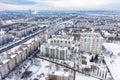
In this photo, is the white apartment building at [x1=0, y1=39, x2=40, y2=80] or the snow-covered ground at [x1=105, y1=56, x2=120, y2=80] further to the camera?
the snow-covered ground at [x1=105, y1=56, x2=120, y2=80]

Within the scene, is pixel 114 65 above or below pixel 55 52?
below

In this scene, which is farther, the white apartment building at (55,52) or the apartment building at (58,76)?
the white apartment building at (55,52)

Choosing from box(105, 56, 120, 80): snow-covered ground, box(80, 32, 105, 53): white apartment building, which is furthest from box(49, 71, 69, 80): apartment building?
box(80, 32, 105, 53): white apartment building

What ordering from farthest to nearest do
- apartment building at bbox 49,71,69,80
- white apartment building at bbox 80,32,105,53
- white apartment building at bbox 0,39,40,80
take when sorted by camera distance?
white apartment building at bbox 80,32,105,53, white apartment building at bbox 0,39,40,80, apartment building at bbox 49,71,69,80

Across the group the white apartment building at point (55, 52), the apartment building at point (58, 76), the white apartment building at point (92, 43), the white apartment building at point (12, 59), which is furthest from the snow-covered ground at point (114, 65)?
the white apartment building at point (12, 59)

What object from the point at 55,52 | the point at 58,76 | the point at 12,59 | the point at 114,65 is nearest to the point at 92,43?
the point at 114,65

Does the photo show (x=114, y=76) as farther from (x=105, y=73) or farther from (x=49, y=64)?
(x=49, y=64)

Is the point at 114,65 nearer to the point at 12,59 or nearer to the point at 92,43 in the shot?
the point at 92,43

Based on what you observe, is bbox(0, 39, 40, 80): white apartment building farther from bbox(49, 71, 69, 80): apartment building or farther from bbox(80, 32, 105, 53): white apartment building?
bbox(80, 32, 105, 53): white apartment building

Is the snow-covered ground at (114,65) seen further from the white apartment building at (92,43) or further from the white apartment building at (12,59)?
the white apartment building at (12,59)

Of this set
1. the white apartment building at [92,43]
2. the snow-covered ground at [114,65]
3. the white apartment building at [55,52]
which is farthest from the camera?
the white apartment building at [92,43]
